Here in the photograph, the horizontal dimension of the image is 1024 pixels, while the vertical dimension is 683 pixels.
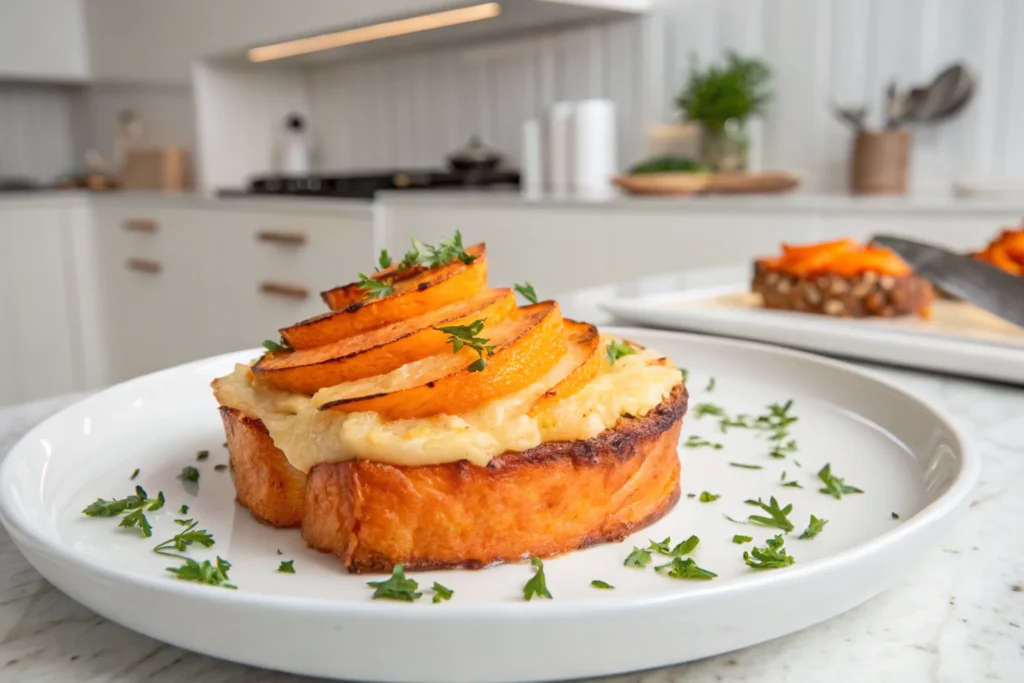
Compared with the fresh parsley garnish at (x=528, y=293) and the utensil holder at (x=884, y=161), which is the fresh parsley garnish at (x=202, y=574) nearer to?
the fresh parsley garnish at (x=528, y=293)

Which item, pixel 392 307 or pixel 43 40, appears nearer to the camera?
pixel 392 307

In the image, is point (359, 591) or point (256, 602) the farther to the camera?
point (359, 591)

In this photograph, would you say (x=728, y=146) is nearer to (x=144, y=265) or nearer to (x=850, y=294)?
(x=850, y=294)

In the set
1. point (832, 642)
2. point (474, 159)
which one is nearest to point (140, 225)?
point (474, 159)

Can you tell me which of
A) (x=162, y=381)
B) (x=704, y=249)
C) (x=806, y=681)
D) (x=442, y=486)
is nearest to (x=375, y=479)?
(x=442, y=486)

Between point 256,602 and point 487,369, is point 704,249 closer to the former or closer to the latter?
point 487,369

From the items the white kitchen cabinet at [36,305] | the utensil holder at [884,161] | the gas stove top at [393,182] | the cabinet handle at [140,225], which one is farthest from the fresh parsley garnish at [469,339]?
the white kitchen cabinet at [36,305]
